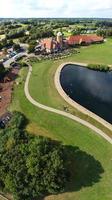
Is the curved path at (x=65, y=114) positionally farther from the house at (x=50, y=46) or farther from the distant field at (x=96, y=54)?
the house at (x=50, y=46)

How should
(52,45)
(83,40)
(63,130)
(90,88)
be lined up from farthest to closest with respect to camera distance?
1. (83,40)
2. (52,45)
3. (90,88)
4. (63,130)

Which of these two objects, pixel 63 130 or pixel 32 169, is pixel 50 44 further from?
pixel 32 169

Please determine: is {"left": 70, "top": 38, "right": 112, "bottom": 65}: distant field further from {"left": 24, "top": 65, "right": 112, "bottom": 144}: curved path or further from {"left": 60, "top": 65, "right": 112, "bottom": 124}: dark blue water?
{"left": 24, "top": 65, "right": 112, "bottom": 144}: curved path

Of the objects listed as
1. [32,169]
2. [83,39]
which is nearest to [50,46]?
[83,39]

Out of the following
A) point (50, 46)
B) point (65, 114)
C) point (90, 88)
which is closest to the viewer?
point (65, 114)

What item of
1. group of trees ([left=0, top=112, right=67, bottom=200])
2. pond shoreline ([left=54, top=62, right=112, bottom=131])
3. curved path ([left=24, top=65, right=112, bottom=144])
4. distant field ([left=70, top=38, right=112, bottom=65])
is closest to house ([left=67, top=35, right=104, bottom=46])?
distant field ([left=70, top=38, right=112, bottom=65])

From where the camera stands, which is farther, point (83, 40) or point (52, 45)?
point (83, 40)

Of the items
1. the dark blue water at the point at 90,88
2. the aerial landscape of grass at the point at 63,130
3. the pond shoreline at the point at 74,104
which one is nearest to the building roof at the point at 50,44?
the dark blue water at the point at 90,88
